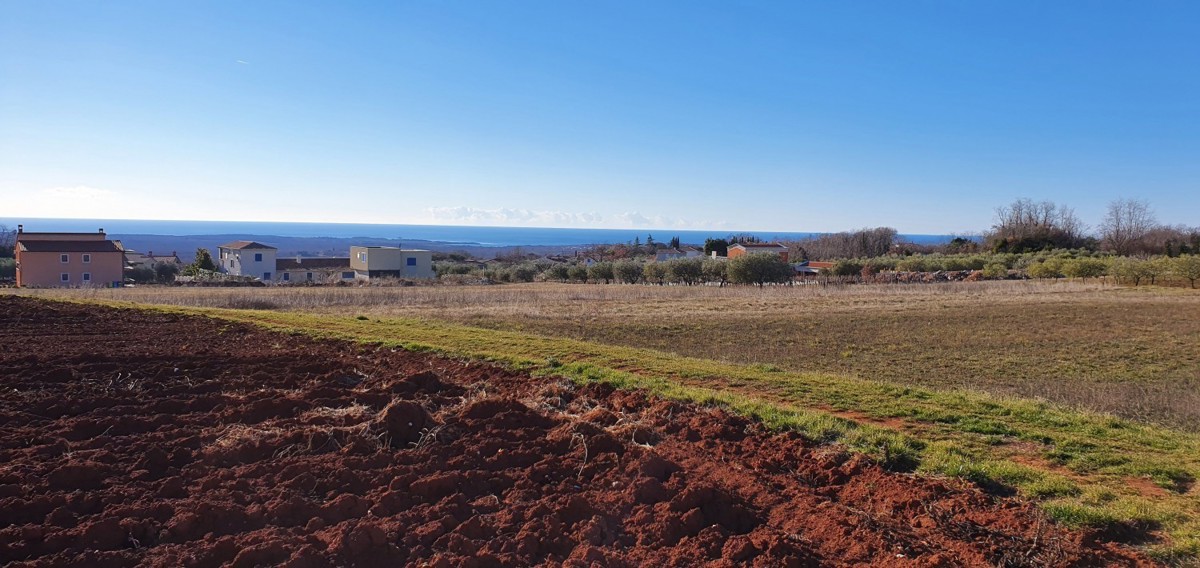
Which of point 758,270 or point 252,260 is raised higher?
point 758,270

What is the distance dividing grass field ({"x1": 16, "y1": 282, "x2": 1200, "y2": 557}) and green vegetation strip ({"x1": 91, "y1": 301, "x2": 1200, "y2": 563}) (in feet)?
0.08

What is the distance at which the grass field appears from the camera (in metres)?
6.20

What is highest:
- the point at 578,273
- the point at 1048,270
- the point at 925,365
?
the point at 1048,270

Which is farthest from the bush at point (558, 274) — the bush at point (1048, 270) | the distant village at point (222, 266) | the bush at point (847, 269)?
the bush at point (1048, 270)

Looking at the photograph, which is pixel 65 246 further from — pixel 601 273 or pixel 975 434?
pixel 975 434

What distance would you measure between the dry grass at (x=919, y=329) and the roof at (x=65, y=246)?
96.8 ft

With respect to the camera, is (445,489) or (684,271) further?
(684,271)

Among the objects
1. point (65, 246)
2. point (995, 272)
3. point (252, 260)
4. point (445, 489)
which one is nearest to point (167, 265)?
point (252, 260)

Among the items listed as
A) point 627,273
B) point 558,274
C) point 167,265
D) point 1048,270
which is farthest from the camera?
point 167,265

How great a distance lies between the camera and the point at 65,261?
57.2 meters

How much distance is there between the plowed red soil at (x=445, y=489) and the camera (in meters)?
4.53

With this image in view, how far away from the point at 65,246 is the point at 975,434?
6992 centimetres

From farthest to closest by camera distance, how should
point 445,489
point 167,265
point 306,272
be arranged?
point 306,272 → point 167,265 → point 445,489

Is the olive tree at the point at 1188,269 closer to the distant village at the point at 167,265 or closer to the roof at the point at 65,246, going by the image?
the distant village at the point at 167,265
